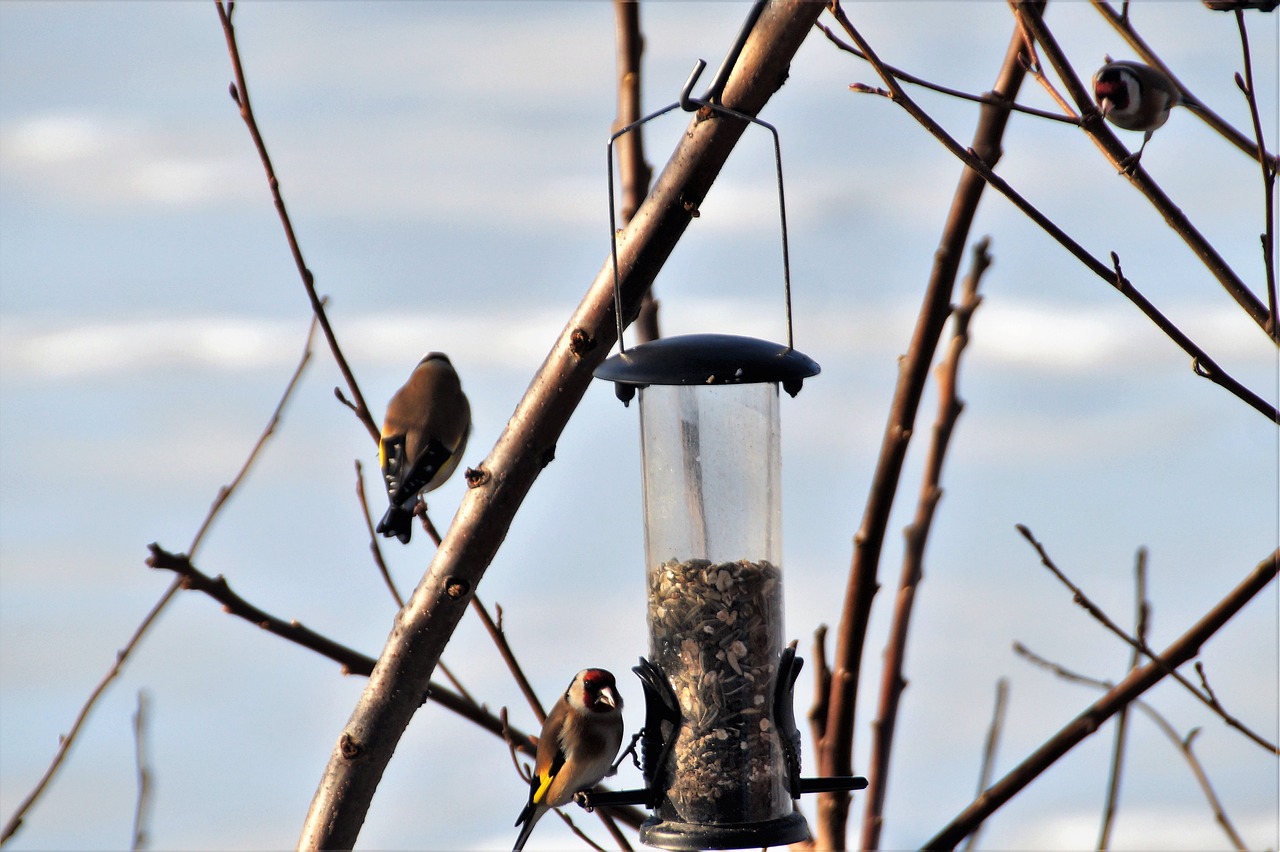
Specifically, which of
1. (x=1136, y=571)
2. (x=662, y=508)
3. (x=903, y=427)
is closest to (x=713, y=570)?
(x=662, y=508)

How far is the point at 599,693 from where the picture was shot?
285 cm

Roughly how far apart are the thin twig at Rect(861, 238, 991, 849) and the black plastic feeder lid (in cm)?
77

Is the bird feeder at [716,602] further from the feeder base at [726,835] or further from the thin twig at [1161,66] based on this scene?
the thin twig at [1161,66]

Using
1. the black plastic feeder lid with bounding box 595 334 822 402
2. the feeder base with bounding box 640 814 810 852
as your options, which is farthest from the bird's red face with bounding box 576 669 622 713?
the black plastic feeder lid with bounding box 595 334 822 402

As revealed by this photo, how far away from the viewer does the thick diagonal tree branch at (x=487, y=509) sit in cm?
221

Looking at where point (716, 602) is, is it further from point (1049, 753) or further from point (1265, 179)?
point (1265, 179)

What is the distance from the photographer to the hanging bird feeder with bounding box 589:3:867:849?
9.20 feet

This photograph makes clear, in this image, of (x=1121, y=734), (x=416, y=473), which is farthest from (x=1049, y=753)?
(x=416, y=473)

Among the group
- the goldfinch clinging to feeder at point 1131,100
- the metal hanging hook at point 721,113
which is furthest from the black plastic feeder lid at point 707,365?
the goldfinch clinging to feeder at point 1131,100

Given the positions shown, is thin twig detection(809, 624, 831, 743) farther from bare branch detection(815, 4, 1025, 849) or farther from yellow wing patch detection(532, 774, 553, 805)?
yellow wing patch detection(532, 774, 553, 805)

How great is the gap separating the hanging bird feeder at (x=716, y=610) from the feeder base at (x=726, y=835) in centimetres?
7

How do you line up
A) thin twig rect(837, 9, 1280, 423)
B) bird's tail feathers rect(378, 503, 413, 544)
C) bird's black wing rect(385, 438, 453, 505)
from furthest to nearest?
bird's black wing rect(385, 438, 453, 505)
bird's tail feathers rect(378, 503, 413, 544)
thin twig rect(837, 9, 1280, 423)

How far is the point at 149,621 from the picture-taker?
238cm

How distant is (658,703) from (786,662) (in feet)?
0.99
